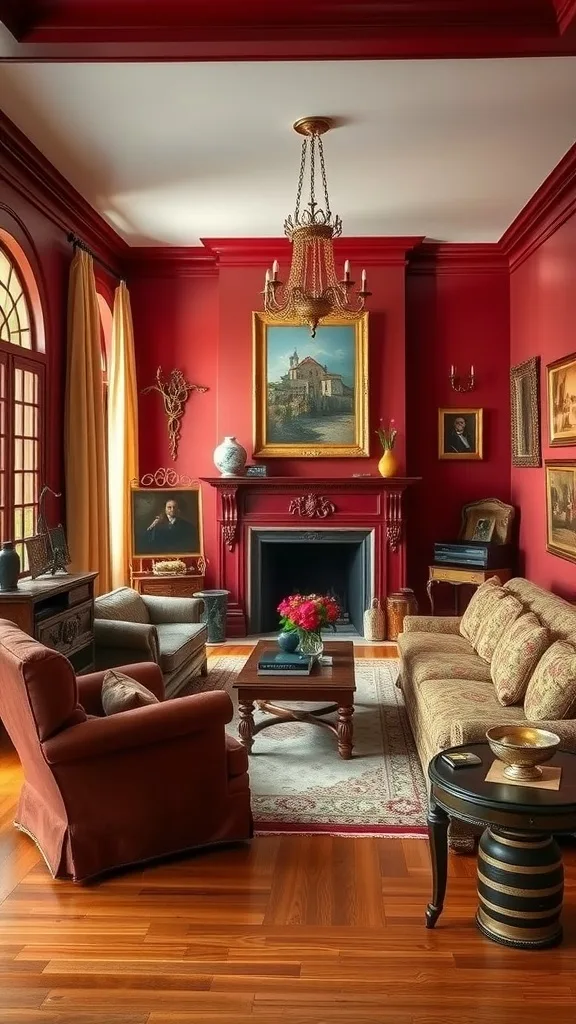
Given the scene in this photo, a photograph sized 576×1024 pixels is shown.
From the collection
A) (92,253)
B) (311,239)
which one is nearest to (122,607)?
(311,239)

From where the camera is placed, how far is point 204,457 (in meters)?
8.72

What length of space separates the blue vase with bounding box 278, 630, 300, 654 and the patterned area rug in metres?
0.53

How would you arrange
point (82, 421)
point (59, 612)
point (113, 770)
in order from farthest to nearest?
point (82, 421) < point (59, 612) < point (113, 770)

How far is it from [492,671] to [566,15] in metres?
3.25

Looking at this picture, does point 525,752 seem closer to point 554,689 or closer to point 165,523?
point 554,689

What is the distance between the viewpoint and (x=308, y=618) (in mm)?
4977

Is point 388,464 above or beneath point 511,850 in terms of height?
above

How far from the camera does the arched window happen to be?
5758mm

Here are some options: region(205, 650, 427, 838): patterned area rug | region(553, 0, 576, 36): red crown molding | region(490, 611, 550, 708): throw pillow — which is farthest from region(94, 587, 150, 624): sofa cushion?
region(553, 0, 576, 36): red crown molding

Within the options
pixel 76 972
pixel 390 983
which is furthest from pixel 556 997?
pixel 76 972

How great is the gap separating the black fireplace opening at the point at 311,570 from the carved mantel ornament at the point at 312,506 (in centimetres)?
17

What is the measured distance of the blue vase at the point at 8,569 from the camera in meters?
4.89

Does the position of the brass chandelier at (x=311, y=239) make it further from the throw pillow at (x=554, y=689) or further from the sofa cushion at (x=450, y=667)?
the throw pillow at (x=554, y=689)

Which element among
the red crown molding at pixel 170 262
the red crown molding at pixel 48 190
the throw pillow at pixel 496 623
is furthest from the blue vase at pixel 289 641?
the red crown molding at pixel 170 262
